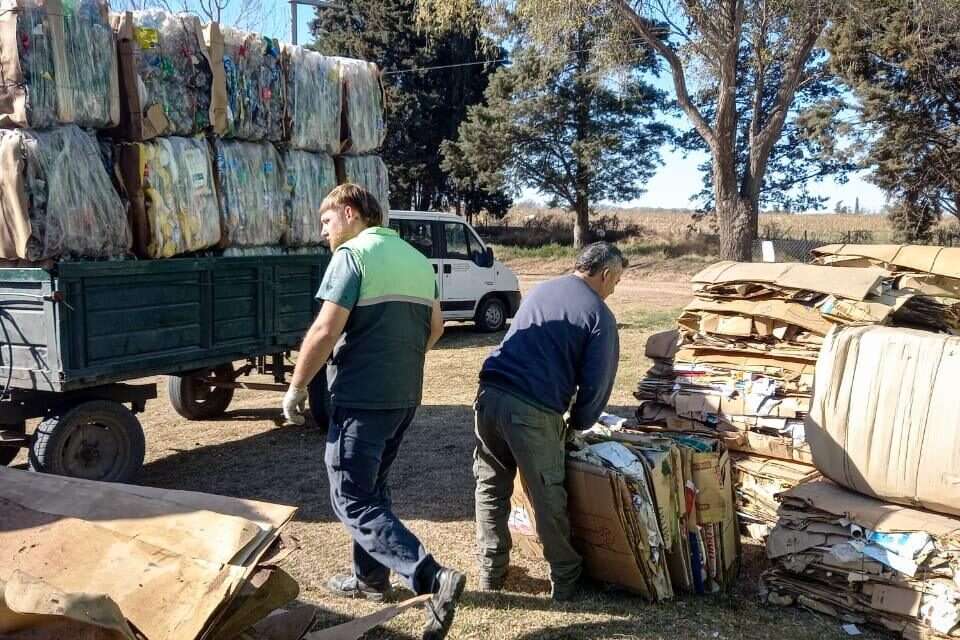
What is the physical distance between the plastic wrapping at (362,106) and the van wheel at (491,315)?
6432 millimetres

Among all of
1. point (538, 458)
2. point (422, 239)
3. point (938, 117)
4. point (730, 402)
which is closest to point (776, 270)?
point (730, 402)

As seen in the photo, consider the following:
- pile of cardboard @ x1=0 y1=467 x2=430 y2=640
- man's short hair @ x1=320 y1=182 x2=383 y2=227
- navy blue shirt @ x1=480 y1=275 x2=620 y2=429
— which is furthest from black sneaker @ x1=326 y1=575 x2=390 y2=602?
man's short hair @ x1=320 y1=182 x2=383 y2=227

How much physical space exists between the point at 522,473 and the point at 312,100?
4.24 m

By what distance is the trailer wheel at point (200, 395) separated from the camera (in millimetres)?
7434

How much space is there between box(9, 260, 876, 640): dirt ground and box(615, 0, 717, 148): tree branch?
523 centimetres

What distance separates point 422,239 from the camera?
12922mm

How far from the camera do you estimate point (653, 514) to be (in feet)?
13.2

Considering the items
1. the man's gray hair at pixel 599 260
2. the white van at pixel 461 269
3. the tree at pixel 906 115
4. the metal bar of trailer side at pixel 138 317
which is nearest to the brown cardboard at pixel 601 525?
the man's gray hair at pixel 599 260

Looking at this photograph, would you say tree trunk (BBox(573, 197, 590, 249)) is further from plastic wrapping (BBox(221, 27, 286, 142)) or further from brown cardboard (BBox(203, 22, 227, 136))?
brown cardboard (BBox(203, 22, 227, 136))

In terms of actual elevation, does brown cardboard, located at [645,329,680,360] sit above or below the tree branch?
below

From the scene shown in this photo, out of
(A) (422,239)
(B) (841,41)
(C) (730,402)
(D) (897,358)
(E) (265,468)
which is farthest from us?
(B) (841,41)

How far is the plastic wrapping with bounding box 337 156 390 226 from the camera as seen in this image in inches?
293

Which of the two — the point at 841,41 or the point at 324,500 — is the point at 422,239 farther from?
the point at 841,41

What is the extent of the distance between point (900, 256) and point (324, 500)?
421 centimetres
